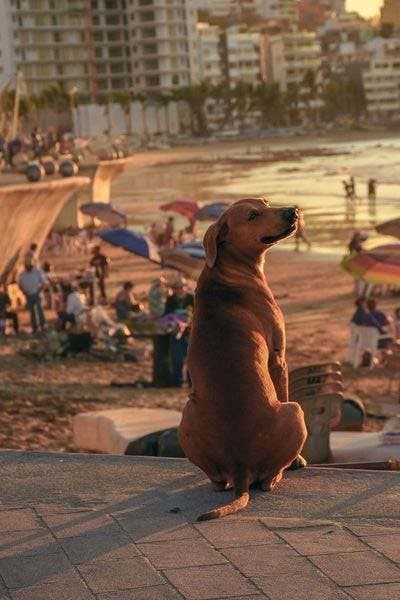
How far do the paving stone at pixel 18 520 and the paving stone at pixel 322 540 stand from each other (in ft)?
3.26

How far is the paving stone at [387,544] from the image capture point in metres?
5.31

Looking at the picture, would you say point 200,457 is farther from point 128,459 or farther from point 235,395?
point 128,459

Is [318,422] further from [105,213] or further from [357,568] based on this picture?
[105,213]

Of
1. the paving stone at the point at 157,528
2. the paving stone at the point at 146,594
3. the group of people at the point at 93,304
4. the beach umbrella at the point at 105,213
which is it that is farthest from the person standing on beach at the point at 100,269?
the paving stone at the point at 146,594

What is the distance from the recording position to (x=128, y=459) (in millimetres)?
7133

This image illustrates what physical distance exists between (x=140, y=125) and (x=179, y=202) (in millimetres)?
107743

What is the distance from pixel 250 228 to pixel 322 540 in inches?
61.1

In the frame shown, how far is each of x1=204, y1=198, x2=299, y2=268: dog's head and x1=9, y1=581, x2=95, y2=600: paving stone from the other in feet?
6.38

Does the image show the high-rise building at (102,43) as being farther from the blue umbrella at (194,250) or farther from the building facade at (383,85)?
the blue umbrella at (194,250)

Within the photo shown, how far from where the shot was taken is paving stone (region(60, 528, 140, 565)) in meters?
Result: 5.44

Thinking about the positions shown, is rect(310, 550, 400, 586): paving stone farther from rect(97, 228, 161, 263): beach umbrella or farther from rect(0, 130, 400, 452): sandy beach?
rect(97, 228, 161, 263): beach umbrella

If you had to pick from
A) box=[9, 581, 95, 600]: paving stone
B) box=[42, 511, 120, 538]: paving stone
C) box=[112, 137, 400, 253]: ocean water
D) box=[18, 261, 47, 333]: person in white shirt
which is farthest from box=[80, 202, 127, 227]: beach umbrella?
box=[9, 581, 95, 600]: paving stone

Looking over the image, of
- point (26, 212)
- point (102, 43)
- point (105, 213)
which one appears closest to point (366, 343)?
point (26, 212)

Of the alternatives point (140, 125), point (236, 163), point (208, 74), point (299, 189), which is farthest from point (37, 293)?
point (208, 74)
